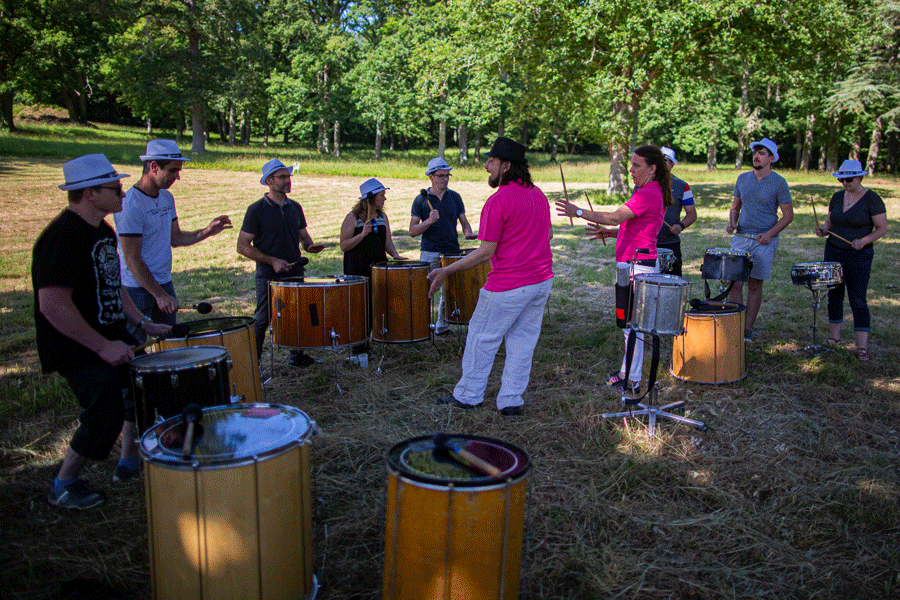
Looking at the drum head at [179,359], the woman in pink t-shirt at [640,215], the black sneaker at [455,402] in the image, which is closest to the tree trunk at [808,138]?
the woman in pink t-shirt at [640,215]

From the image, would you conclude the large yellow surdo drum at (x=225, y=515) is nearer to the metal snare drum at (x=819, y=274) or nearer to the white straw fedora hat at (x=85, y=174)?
the white straw fedora hat at (x=85, y=174)

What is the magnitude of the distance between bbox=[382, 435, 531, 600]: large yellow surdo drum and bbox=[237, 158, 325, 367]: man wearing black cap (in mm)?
3944

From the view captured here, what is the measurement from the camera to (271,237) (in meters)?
6.28

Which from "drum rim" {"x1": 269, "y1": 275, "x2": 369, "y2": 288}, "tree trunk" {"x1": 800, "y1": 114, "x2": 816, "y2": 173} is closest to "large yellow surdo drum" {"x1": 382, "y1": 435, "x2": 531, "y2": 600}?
"drum rim" {"x1": 269, "y1": 275, "x2": 369, "y2": 288}

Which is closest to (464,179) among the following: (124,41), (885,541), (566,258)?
(566,258)

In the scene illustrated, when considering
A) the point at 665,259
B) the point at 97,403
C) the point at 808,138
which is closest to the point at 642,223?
the point at 665,259

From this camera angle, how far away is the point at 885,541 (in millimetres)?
3721

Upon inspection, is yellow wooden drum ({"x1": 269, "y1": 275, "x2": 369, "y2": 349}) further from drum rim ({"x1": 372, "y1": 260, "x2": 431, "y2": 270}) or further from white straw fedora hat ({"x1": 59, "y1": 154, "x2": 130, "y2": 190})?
white straw fedora hat ({"x1": 59, "y1": 154, "x2": 130, "y2": 190})

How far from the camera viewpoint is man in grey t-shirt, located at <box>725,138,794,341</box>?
7.01 meters

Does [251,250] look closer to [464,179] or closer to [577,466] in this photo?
[577,466]

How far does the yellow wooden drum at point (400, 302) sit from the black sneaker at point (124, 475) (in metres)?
2.90

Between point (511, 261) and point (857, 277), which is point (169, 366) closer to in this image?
point (511, 261)

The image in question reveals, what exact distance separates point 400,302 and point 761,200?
168 inches

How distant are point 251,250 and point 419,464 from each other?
4.10 metres
